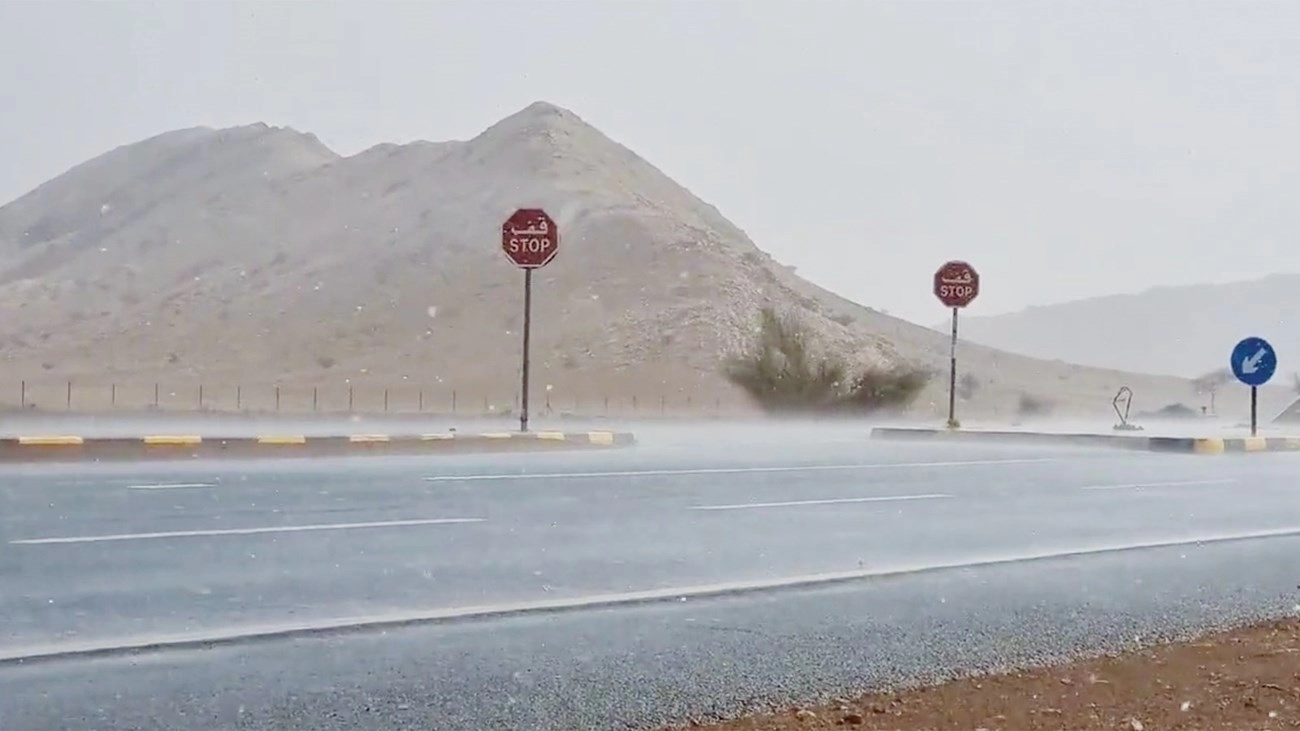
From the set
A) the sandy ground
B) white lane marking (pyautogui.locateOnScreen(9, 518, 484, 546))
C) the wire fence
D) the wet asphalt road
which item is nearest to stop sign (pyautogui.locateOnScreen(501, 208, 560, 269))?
the wet asphalt road

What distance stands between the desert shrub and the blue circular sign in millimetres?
23674

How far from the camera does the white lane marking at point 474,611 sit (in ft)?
25.4

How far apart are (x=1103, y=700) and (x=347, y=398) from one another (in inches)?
2186

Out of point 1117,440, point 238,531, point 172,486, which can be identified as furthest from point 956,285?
point 238,531

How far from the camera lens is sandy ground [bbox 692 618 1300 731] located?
6.26 m

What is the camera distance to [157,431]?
95.7 ft

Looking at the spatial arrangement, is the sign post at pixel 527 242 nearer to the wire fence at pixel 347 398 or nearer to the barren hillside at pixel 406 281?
the wire fence at pixel 347 398

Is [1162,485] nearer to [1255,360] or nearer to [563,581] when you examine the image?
[1255,360]

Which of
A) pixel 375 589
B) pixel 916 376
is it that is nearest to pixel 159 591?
pixel 375 589

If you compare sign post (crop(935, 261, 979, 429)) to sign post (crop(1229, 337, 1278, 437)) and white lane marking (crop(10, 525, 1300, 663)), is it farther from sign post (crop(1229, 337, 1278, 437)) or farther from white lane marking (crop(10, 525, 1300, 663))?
white lane marking (crop(10, 525, 1300, 663))

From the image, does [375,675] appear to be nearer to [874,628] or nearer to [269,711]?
[269,711]

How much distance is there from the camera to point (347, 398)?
60.9 metres

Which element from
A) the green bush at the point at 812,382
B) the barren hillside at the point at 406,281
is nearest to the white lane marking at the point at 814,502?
the green bush at the point at 812,382

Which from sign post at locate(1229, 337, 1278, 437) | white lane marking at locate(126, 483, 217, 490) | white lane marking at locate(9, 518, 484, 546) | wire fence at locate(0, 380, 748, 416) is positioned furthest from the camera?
wire fence at locate(0, 380, 748, 416)
